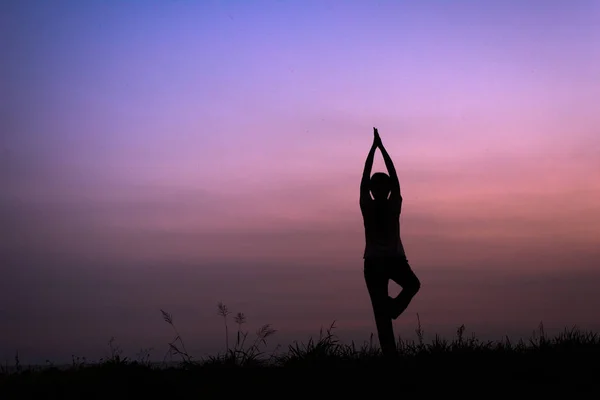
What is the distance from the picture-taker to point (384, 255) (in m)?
8.96

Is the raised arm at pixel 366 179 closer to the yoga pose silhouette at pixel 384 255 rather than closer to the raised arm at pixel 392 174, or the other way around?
the yoga pose silhouette at pixel 384 255

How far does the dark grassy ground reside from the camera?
7.29m

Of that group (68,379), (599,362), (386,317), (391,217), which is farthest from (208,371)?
(599,362)

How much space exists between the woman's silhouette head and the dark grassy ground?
6.36 ft

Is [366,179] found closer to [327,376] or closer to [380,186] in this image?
[380,186]

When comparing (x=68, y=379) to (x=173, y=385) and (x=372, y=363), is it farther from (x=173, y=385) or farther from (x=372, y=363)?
(x=372, y=363)

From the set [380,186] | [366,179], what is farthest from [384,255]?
[366,179]

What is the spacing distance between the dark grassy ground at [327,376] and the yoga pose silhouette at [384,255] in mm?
583

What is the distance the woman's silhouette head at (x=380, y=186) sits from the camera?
363 inches

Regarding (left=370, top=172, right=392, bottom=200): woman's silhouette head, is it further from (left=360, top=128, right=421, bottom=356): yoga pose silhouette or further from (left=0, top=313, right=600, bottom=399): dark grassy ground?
(left=0, top=313, right=600, bottom=399): dark grassy ground

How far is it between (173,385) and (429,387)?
264cm

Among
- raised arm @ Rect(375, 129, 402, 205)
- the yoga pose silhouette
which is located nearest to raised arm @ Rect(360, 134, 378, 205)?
the yoga pose silhouette

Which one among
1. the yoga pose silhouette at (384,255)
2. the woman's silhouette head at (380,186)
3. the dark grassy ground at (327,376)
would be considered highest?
the woman's silhouette head at (380,186)

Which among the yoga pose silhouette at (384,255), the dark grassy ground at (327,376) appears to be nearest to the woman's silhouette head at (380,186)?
the yoga pose silhouette at (384,255)
